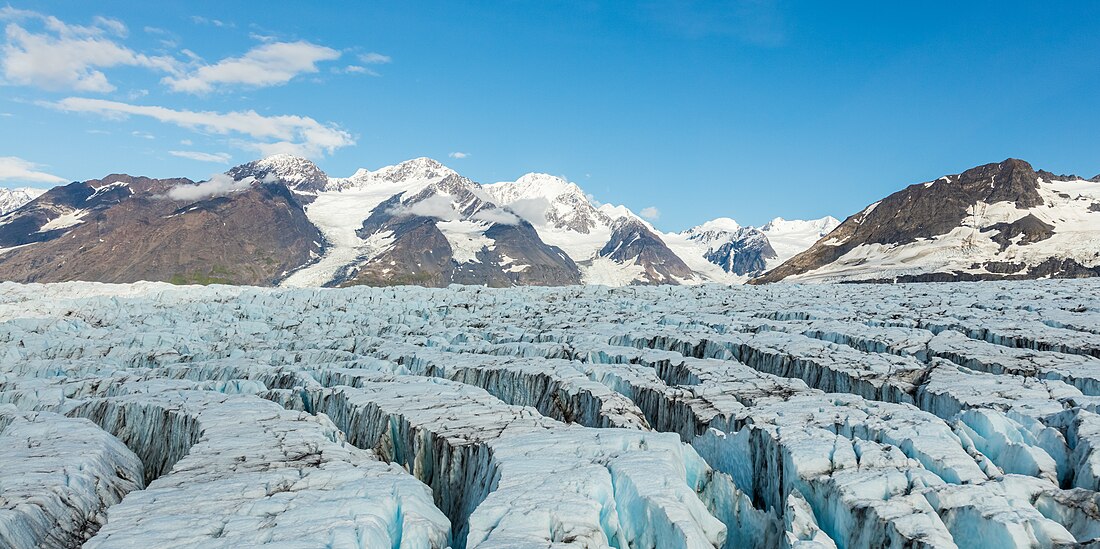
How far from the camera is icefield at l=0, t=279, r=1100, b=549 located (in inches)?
490

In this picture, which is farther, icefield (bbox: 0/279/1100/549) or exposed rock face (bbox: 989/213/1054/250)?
exposed rock face (bbox: 989/213/1054/250)

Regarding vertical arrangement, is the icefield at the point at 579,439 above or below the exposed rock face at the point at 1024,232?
below

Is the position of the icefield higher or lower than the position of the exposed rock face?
lower

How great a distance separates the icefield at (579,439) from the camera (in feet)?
40.8

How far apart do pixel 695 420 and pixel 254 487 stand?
13126mm

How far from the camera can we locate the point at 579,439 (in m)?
16.5

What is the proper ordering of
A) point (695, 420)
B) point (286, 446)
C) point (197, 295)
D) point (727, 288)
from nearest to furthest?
point (286, 446), point (695, 420), point (197, 295), point (727, 288)

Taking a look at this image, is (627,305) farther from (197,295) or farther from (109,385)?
(197,295)

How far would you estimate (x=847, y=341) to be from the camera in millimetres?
31891

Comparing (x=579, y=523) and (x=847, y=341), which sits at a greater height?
(x=847, y=341)

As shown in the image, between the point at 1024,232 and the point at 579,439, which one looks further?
the point at 1024,232

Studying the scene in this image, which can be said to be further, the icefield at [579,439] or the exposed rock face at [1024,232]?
the exposed rock face at [1024,232]

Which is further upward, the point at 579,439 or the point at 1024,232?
the point at 1024,232

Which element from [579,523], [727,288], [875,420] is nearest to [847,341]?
[875,420]
